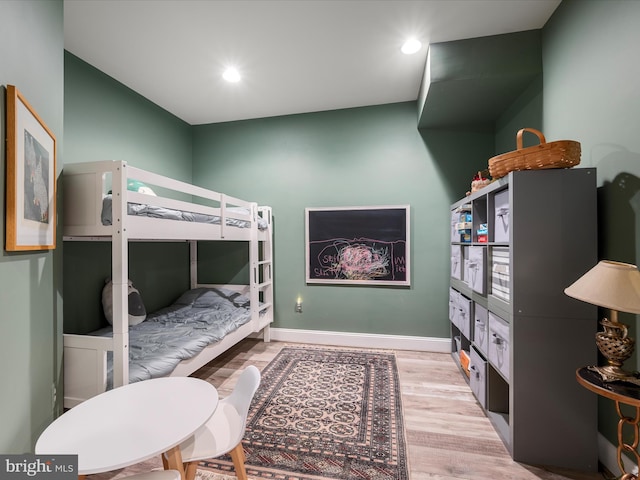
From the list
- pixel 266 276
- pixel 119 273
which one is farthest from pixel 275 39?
pixel 266 276

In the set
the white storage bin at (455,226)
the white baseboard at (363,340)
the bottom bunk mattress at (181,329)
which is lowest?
the white baseboard at (363,340)

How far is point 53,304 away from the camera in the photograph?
1.45m

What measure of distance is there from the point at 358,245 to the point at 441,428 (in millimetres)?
1881

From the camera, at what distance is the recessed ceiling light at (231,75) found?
2.58m

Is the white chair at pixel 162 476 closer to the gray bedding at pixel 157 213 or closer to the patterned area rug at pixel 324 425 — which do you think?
the patterned area rug at pixel 324 425

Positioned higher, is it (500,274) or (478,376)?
(500,274)

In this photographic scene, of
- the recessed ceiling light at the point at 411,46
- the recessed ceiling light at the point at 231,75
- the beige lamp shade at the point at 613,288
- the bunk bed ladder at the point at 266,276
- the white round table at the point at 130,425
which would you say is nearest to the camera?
the white round table at the point at 130,425

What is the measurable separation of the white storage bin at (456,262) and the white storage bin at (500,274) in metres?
0.73

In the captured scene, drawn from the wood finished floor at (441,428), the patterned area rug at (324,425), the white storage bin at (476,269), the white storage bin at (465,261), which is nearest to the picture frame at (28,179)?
the wood finished floor at (441,428)

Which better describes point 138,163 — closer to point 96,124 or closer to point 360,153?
point 96,124

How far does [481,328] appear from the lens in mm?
2080

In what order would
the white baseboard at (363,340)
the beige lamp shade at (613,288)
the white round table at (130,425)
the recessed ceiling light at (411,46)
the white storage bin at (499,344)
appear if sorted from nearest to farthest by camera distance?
the white round table at (130,425) → the beige lamp shade at (613,288) → the white storage bin at (499,344) → the recessed ceiling light at (411,46) → the white baseboard at (363,340)

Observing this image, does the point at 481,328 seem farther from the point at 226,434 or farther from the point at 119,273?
the point at 119,273

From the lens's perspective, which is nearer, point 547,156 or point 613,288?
point 613,288
